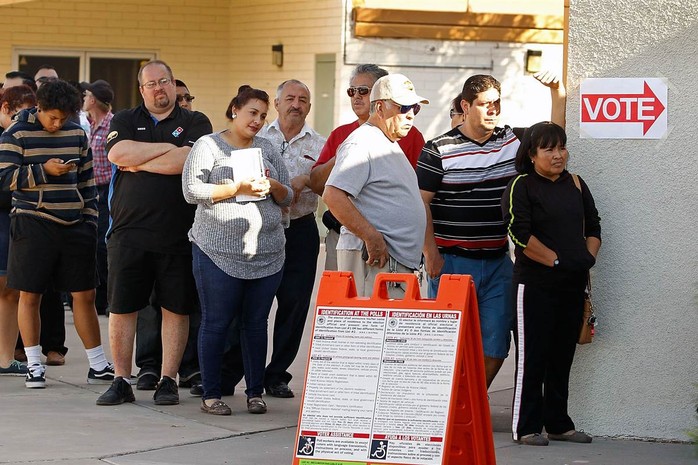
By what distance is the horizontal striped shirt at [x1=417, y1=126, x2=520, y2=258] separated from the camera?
701cm

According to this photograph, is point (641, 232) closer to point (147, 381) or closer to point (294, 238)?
point (294, 238)

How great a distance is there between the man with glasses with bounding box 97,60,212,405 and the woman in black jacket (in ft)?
7.03

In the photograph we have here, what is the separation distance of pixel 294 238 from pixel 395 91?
1.85 m

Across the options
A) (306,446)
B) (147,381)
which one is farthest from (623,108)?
(147,381)

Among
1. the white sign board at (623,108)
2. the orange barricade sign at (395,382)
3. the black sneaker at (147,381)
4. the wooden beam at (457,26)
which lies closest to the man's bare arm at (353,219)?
the orange barricade sign at (395,382)

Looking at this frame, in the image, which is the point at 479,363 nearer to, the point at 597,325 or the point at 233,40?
the point at 597,325

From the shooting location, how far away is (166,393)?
7.77 metres

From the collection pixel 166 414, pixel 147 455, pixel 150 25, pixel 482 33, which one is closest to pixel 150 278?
pixel 166 414

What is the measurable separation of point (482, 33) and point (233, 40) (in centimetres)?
399

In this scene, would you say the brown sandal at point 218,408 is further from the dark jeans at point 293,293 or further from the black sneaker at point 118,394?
the dark jeans at point 293,293

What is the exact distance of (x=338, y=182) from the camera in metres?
6.56

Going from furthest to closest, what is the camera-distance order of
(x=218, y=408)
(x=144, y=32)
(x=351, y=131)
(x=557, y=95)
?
(x=144, y=32), (x=351, y=131), (x=218, y=408), (x=557, y=95)

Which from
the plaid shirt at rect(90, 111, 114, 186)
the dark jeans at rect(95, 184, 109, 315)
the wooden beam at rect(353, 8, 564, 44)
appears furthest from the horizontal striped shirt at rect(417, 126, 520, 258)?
the wooden beam at rect(353, 8, 564, 44)

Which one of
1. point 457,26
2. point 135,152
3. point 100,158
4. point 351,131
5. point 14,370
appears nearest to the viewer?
point 135,152
